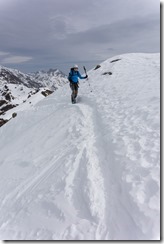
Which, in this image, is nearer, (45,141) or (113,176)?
(113,176)

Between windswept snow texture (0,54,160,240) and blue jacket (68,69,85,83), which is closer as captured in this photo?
windswept snow texture (0,54,160,240)

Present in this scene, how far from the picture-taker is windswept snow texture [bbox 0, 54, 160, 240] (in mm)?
5339

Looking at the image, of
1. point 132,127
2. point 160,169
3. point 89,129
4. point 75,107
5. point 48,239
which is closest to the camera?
point 48,239

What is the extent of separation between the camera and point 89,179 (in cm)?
702

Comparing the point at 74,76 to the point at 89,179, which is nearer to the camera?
the point at 89,179

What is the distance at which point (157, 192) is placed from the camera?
18.1 ft

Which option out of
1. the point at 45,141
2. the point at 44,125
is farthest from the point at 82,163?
the point at 44,125

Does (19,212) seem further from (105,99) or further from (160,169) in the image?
Answer: (105,99)

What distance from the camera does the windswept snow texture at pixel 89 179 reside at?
5.34m

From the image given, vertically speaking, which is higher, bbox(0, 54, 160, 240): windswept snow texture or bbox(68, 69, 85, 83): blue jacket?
bbox(68, 69, 85, 83): blue jacket

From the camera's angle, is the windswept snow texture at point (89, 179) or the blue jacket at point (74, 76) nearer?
the windswept snow texture at point (89, 179)

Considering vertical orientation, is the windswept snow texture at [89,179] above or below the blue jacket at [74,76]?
below

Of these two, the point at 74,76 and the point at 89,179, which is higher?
the point at 74,76

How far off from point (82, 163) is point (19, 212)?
2813 millimetres
